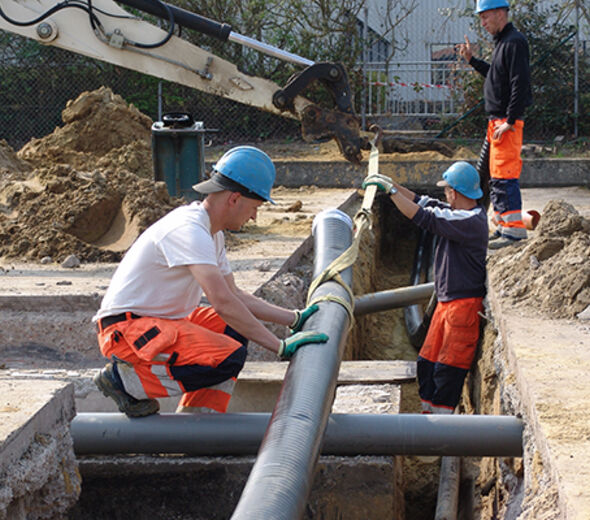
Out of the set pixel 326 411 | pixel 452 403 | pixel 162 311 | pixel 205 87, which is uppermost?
pixel 205 87

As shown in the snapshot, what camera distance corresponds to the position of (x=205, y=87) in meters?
8.20

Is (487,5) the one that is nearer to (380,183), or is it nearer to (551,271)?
(380,183)

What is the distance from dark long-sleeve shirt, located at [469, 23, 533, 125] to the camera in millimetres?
5875

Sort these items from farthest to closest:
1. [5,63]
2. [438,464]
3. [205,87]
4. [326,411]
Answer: [5,63]
[205,87]
[438,464]
[326,411]

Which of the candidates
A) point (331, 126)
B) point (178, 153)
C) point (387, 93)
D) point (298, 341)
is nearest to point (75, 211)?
point (178, 153)

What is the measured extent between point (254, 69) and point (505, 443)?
14257 mm

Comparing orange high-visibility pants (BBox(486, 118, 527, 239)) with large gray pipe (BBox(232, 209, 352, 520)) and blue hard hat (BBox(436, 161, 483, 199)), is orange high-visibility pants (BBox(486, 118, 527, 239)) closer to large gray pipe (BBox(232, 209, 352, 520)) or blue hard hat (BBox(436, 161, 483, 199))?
blue hard hat (BBox(436, 161, 483, 199))

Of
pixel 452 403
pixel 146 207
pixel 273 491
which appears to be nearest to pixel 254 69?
pixel 146 207

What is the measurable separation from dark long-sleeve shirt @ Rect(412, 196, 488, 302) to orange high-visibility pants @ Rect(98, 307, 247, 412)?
7.08ft

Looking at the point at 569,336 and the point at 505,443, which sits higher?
the point at 569,336

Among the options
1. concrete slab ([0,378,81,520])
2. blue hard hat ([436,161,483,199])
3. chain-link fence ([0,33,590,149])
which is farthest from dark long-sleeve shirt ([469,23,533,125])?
chain-link fence ([0,33,590,149])

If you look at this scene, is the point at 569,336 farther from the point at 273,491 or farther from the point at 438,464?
the point at 273,491

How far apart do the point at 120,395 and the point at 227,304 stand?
26.6 inches

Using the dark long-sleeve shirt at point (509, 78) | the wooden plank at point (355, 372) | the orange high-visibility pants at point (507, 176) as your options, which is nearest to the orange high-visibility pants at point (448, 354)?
the wooden plank at point (355, 372)
